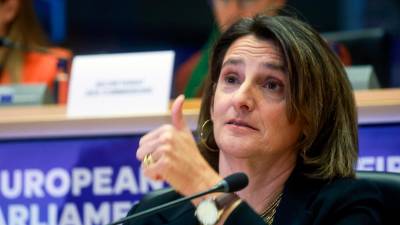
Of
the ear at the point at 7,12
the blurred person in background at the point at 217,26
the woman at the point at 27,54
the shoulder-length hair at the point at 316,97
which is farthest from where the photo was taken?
the ear at the point at 7,12

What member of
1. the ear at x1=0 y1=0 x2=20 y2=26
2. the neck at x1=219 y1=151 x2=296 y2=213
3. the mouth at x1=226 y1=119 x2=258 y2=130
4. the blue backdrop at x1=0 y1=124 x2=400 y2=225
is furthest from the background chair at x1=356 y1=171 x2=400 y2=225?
the ear at x1=0 y1=0 x2=20 y2=26

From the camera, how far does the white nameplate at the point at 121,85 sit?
3039 mm

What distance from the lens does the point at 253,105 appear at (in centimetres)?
208

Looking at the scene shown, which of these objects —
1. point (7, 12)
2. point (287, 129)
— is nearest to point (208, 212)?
point (287, 129)

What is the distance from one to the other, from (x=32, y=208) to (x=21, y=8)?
1.55 m

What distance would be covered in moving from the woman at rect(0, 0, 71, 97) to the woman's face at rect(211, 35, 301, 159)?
6.53 ft

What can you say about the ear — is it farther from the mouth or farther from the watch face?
the watch face

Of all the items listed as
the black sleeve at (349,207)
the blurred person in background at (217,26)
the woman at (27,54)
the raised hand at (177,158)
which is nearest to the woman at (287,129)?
the black sleeve at (349,207)

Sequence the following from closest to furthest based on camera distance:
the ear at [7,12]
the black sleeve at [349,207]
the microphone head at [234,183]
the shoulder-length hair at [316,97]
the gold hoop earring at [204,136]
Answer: the microphone head at [234,183] < the black sleeve at [349,207] < the shoulder-length hair at [316,97] < the gold hoop earring at [204,136] < the ear at [7,12]

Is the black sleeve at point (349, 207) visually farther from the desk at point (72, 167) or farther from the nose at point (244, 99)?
the desk at point (72, 167)

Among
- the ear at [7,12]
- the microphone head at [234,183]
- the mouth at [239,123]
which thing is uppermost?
the microphone head at [234,183]

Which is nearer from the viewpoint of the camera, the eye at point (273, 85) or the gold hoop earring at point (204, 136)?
the eye at point (273, 85)

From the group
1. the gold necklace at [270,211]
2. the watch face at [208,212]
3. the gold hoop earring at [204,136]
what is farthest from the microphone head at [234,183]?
the gold hoop earring at [204,136]

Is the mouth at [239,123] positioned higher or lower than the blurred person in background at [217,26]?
higher
